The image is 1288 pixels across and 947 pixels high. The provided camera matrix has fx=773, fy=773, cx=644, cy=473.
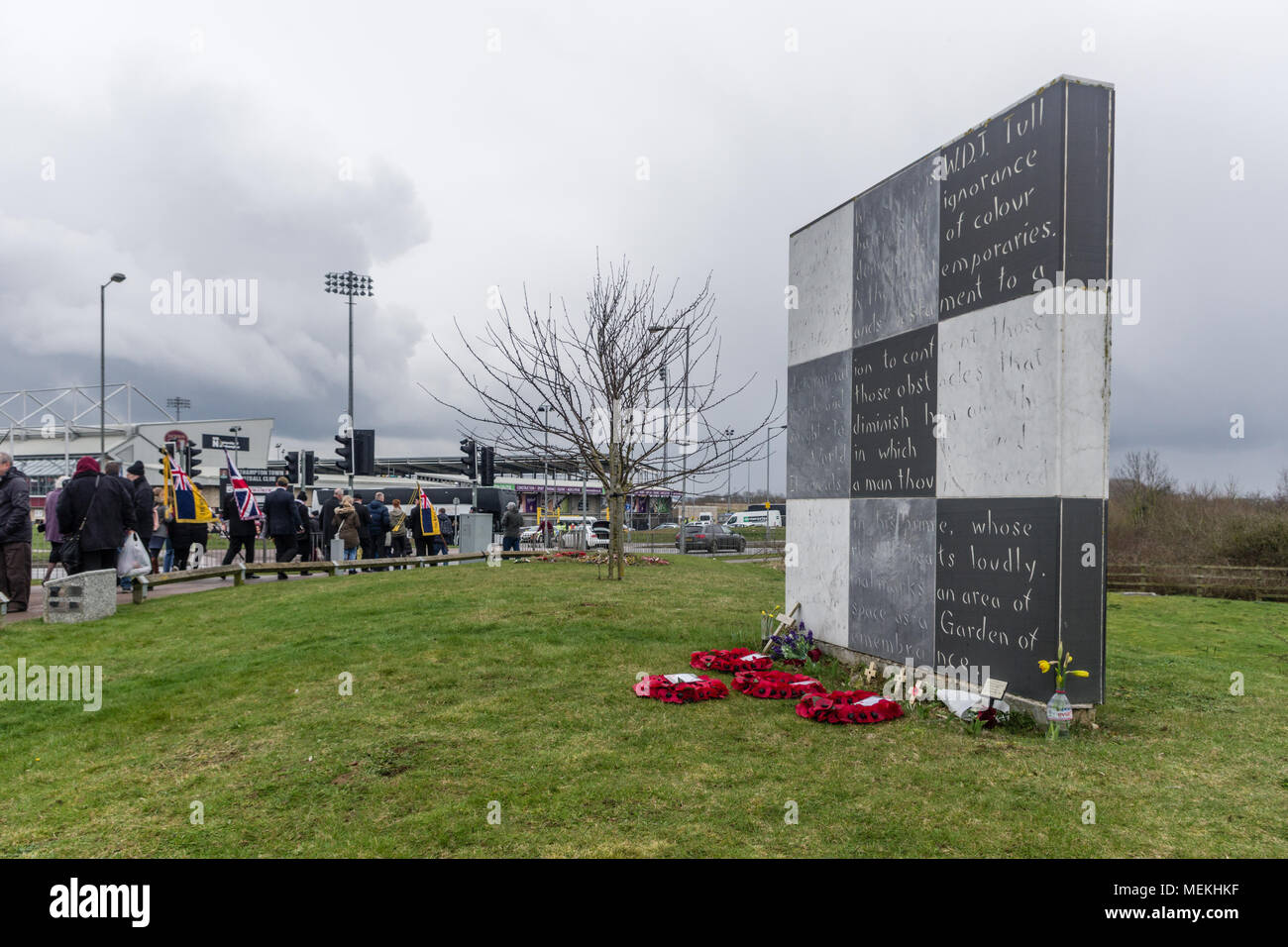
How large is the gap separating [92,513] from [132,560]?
133 cm

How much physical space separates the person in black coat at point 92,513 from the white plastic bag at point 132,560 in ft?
1.81

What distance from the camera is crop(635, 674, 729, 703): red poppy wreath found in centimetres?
646

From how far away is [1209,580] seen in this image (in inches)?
785

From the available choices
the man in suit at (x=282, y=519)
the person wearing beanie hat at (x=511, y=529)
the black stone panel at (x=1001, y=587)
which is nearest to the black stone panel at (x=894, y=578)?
the black stone panel at (x=1001, y=587)

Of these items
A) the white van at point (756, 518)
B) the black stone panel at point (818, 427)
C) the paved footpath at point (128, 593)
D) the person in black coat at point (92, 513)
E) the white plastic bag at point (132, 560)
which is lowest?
the white van at point (756, 518)

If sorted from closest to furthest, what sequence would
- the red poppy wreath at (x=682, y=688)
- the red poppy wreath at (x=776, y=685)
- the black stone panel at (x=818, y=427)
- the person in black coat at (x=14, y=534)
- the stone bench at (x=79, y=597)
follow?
the red poppy wreath at (x=682, y=688), the red poppy wreath at (x=776, y=685), the black stone panel at (x=818, y=427), the stone bench at (x=79, y=597), the person in black coat at (x=14, y=534)

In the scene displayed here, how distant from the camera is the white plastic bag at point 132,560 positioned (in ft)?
39.2

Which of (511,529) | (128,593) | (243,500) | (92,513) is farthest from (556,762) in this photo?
(511,529)

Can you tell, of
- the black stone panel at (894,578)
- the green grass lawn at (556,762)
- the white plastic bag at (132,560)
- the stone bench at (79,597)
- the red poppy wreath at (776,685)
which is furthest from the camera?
the white plastic bag at (132,560)

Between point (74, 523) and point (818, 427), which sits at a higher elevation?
point (818, 427)

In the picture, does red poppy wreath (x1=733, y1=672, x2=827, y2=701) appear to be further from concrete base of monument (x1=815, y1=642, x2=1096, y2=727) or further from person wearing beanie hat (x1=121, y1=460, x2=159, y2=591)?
person wearing beanie hat (x1=121, y1=460, x2=159, y2=591)

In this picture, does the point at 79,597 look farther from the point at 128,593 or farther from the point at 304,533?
the point at 304,533

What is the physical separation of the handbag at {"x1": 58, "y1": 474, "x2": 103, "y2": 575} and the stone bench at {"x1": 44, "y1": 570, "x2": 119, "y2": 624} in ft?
2.82

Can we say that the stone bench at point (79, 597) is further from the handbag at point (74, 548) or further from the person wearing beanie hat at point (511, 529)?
the person wearing beanie hat at point (511, 529)
